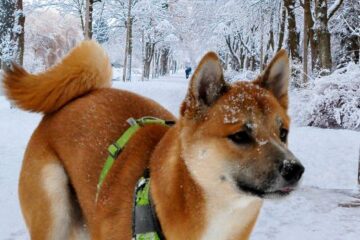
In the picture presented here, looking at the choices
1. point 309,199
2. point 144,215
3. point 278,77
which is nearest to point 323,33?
point 309,199

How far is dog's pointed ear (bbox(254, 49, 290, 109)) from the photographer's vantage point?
8.46 feet

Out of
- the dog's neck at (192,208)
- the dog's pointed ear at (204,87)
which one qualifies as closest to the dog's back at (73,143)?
the dog's neck at (192,208)

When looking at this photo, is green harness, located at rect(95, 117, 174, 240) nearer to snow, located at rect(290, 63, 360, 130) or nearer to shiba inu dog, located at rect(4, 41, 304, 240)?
shiba inu dog, located at rect(4, 41, 304, 240)

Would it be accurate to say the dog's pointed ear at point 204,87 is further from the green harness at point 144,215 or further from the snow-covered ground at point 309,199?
the snow-covered ground at point 309,199

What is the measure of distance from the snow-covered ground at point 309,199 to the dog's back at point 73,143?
0.90 meters

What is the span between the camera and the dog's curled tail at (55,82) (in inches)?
124

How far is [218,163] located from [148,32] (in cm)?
3752

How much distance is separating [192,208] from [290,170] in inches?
18.8

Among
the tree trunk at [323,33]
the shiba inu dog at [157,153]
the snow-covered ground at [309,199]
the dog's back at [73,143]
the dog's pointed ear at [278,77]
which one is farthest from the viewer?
the tree trunk at [323,33]

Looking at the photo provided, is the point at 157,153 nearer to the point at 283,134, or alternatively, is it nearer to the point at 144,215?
the point at 144,215

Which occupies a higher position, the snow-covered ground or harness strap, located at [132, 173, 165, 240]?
harness strap, located at [132, 173, 165, 240]

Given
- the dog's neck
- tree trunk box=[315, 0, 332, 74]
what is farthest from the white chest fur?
tree trunk box=[315, 0, 332, 74]

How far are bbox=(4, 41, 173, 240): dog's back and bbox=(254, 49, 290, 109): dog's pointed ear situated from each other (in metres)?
0.67

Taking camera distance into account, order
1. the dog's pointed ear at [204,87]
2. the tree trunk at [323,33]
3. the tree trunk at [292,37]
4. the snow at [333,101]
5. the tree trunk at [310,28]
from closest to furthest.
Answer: the dog's pointed ear at [204,87]
the snow at [333,101]
the tree trunk at [323,33]
the tree trunk at [310,28]
the tree trunk at [292,37]
